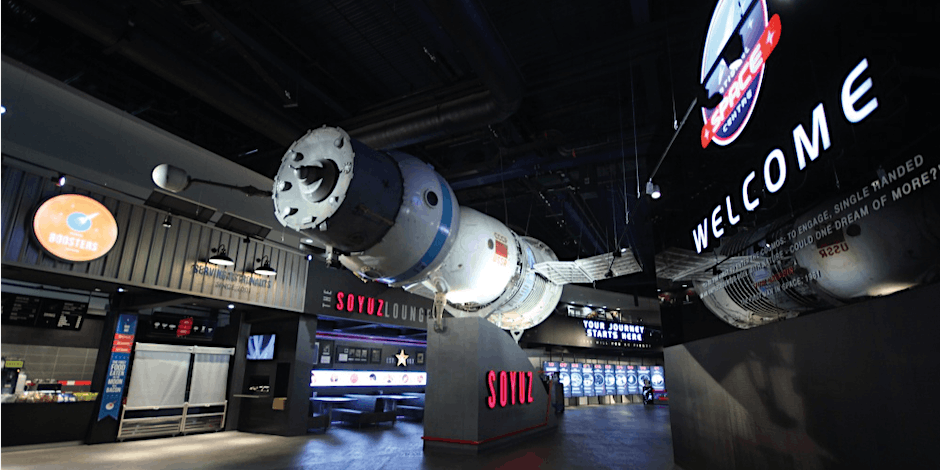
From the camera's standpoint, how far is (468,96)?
22.3 ft

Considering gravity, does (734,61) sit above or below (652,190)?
above

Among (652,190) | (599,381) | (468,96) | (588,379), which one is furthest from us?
(599,381)

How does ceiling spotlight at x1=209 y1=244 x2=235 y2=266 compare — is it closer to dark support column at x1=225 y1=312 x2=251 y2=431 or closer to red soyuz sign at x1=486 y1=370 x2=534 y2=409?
dark support column at x1=225 y1=312 x2=251 y2=431

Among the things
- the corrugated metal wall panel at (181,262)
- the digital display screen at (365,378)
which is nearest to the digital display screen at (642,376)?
the digital display screen at (365,378)

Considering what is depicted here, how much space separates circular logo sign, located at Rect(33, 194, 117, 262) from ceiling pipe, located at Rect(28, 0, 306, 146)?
1924 mm

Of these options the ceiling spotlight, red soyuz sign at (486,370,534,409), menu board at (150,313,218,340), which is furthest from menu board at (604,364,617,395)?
the ceiling spotlight

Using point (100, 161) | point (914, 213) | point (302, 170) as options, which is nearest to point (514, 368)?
point (302, 170)

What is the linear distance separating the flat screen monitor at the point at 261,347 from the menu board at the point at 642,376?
17.6m

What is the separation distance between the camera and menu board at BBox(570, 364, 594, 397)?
19109mm

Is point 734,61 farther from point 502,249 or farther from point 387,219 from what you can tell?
point 502,249

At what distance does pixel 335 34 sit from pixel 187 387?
7206 mm

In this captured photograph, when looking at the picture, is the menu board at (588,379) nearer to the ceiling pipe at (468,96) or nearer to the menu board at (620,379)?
the menu board at (620,379)

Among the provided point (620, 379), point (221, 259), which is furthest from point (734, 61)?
point (620, 379)

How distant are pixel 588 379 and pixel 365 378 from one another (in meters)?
10.6
